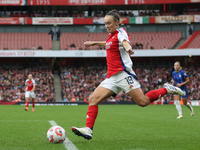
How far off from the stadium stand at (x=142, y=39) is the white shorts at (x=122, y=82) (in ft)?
109

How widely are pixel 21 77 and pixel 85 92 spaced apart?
7.85 metres

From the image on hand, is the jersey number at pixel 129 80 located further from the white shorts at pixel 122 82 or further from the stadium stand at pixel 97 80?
the stadium stand at pixel 97 80

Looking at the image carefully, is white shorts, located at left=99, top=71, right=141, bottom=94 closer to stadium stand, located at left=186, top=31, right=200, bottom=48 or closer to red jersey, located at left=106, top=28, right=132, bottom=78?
red jersey, located at left=106, top=28, right=132, bottom=78

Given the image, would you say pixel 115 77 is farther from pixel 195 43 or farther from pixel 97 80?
pixel 195 43

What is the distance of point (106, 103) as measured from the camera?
31.2 m

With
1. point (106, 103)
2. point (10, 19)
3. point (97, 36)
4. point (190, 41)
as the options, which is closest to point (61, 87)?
point (106, 103)

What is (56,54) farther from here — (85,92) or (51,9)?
(51,9)

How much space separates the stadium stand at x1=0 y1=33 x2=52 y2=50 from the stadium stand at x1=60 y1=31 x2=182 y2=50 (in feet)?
6.81

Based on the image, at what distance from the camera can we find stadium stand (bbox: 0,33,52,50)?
3866 centimetres

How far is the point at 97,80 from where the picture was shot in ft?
120

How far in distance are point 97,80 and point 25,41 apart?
11090 mm

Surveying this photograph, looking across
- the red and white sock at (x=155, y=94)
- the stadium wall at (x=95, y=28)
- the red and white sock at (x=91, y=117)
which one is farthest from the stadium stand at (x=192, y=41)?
the red and white sock at (x=91, y=117)

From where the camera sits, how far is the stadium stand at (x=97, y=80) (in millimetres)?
33997

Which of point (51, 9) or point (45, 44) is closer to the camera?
point (45, 44)
